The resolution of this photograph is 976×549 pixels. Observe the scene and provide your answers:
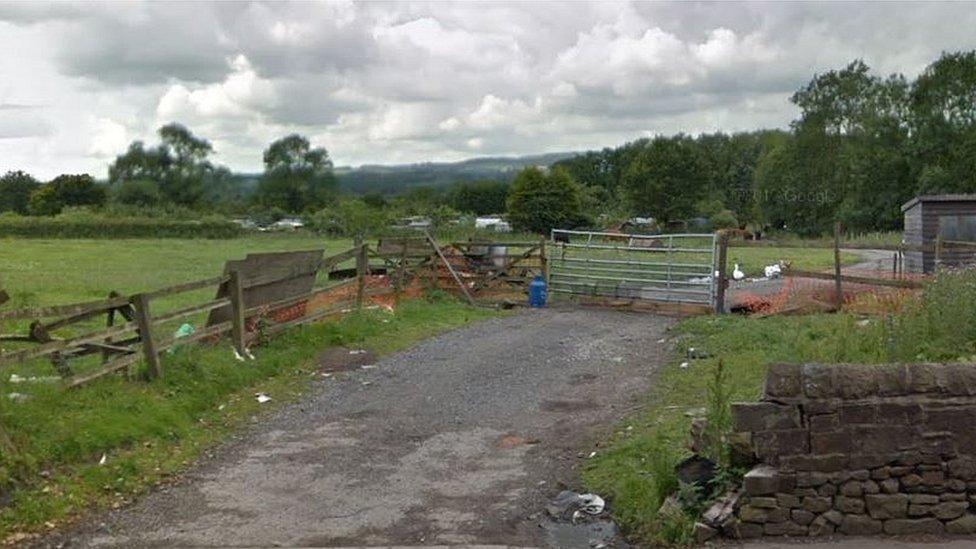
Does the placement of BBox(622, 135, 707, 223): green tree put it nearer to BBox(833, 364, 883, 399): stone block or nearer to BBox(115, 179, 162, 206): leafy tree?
BBox(115, 179, 162, 206): leafy tree

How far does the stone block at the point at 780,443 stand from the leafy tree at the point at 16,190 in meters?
86.1

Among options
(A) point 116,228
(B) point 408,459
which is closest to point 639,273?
(B) point 408,459

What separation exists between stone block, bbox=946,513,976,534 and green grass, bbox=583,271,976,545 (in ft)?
5.80

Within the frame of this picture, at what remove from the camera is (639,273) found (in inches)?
933

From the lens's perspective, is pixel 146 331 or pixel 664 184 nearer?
pixel 146 331

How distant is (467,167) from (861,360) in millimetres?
17552

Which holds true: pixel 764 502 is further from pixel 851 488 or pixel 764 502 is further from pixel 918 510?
pixel 918 510

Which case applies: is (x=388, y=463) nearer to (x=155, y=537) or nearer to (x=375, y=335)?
(x=155, y=537)

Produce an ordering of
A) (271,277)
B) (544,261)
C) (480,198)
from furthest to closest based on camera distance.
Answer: (480,198), (544,261), (271,277)

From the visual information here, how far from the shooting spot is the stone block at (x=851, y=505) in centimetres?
689

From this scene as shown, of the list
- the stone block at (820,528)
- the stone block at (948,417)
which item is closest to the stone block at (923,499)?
the stone block at (948,417)

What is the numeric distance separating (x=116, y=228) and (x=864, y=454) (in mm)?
66293

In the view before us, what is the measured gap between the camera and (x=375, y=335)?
17.3m

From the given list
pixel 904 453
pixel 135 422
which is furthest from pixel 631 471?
pixel 135 422
